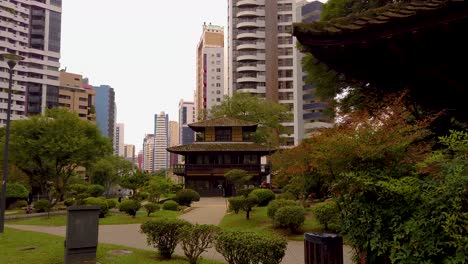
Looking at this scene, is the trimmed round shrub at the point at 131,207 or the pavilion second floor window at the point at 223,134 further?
the pavilion second floor window at the point at 223,134

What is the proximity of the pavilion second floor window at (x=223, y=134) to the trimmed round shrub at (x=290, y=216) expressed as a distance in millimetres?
29213

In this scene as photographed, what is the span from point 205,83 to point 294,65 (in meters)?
35.3

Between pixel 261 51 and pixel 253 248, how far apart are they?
76239 mm

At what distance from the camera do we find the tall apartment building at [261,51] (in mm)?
79375

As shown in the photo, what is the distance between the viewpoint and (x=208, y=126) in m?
44.2

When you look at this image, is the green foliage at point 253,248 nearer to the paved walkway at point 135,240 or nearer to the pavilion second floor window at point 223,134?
the paved walkway at point 135,240

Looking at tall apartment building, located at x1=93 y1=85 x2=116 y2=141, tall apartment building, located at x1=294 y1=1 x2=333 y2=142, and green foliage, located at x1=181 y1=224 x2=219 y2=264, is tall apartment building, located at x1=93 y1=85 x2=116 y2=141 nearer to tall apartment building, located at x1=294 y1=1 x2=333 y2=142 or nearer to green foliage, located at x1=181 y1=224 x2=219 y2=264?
tall apartment building, located at x1=294 y1=1 x2=333 y2=142

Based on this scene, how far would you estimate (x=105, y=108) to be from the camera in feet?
434

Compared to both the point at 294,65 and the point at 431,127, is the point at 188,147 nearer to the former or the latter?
the point at 431,127

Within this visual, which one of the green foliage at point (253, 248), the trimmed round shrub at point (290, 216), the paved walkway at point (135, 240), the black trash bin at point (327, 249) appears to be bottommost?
the paved walkway at point (135, 240)

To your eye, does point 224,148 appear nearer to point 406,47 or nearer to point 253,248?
point 253,248

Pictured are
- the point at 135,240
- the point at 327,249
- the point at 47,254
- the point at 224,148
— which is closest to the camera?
the point at 327,249

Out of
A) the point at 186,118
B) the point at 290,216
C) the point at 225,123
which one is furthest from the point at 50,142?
the point at 186,118

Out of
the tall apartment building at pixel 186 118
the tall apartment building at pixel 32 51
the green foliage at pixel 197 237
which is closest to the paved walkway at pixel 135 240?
the green foliage at pixel 197 237
